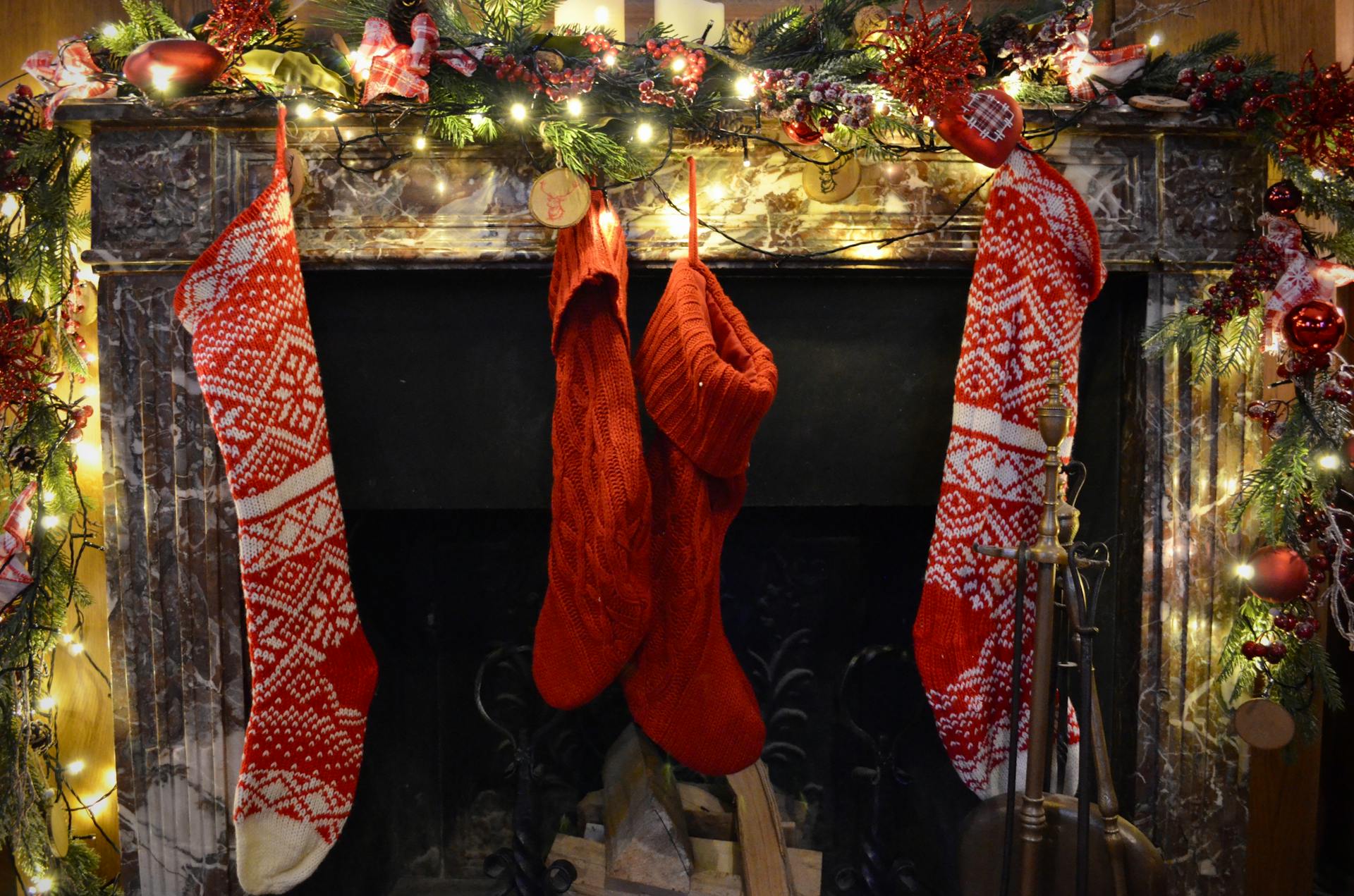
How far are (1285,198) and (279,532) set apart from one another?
4.94 ft

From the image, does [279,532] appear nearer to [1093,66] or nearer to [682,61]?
[682,61]

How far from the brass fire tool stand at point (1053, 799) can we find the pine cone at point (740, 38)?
2.09 feet

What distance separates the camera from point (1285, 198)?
127cm

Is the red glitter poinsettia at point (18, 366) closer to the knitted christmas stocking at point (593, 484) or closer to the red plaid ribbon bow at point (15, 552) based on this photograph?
the red plaid ribbon bow at point (15, 552)

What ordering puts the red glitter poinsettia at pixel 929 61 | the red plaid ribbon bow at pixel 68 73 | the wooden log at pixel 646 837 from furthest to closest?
the wooden log at pixel 646 837, the red plaid ribbon bow at pixel 68 73, the red glitter poinsettia at pixel 929 61

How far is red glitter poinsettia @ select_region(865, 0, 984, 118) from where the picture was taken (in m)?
1.18

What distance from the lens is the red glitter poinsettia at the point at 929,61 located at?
1182mm

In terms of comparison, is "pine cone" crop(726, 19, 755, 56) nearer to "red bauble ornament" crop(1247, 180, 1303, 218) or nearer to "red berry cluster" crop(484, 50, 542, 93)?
"red berry cluster" crop(484, 50, 542, 93)

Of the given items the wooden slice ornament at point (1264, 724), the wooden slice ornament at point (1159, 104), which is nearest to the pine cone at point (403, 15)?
the wooden slice ornament at point (1159, 104)

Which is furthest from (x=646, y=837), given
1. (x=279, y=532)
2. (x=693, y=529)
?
(x=279, y=532)

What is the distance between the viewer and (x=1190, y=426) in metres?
1.38

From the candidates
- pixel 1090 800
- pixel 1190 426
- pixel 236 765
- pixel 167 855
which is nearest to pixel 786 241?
pixel 1190 426

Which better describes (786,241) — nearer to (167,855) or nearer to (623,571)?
(623,571)

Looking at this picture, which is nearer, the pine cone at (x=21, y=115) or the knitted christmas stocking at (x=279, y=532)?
the knitted christmas stocking at (x=279, y=532)
